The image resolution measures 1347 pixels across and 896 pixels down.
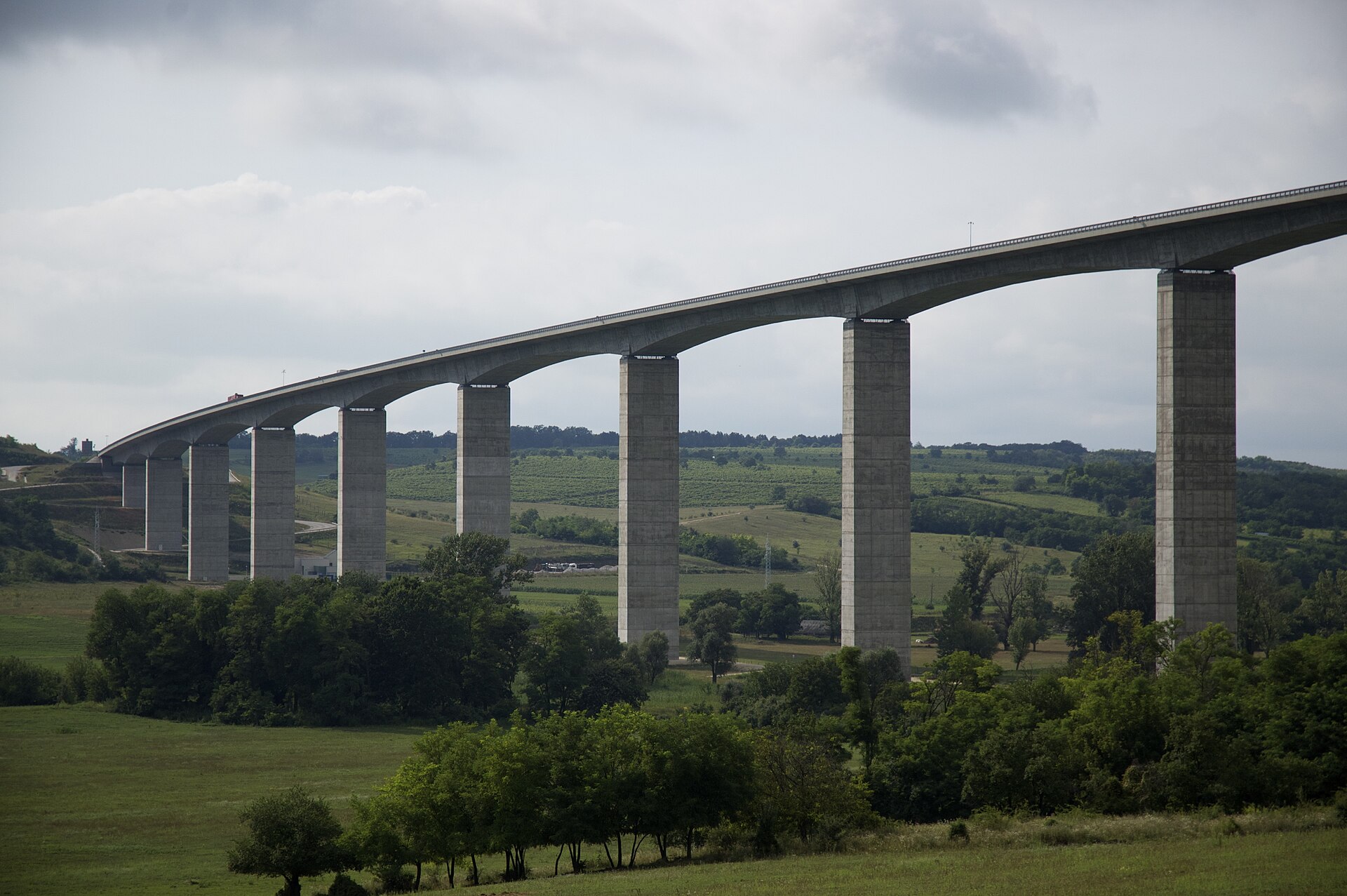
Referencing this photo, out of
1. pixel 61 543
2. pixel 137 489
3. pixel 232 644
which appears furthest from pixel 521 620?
pixel 137 489

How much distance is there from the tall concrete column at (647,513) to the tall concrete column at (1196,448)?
28967 millimetres

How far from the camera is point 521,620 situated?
7244 cm

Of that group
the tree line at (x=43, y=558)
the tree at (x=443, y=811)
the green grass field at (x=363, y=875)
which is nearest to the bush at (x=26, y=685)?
the green grass field at (x=363, y=875)

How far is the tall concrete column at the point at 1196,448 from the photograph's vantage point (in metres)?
53.2

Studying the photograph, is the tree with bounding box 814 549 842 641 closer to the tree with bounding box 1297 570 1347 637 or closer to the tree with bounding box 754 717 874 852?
the tree with bounding box 1297 570 1347 637

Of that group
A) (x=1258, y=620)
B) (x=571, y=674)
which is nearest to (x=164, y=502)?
(x=571, y=674)

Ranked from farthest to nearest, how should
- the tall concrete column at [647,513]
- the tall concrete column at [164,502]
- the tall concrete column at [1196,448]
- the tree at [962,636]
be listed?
the tall concrete column at [164,502] → the tree at [962,636] → the tall concrete column at [647,513] → the tall concrete column at [1196,448]

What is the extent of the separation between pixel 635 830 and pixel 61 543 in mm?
92815

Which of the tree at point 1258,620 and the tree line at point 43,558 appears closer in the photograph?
the tree at point 1258,620

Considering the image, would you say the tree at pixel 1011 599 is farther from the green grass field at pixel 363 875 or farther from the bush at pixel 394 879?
the bush at pixel 394 879

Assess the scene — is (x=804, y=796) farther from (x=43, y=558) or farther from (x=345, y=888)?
(x=43, y=558)

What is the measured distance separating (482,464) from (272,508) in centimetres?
2557

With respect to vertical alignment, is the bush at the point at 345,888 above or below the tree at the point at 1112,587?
below

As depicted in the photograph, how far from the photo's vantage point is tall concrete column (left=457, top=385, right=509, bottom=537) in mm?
87125
